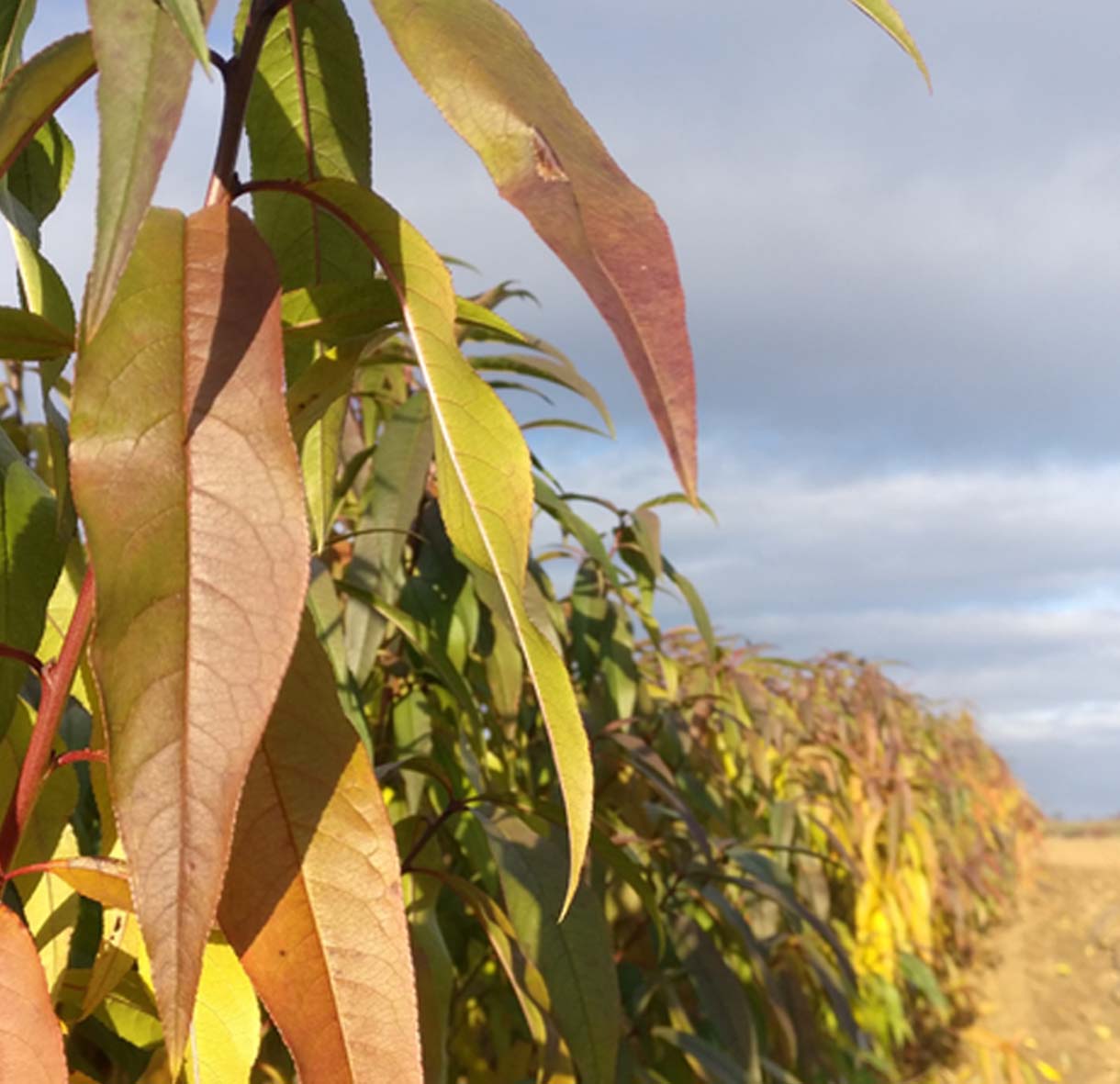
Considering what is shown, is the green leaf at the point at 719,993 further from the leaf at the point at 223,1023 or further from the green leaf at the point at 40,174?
the green leaf at the point at 40,174

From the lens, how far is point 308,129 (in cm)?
66

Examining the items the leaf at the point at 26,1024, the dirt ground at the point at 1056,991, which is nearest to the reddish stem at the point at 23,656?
the leaf at the point at 26,1024

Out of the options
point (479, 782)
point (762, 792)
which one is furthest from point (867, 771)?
point (479, 782)

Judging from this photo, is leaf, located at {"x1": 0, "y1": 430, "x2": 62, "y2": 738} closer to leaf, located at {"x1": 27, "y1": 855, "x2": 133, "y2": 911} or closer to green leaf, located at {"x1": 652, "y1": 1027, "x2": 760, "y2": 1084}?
leaf, located at {"x1": 27, "y1": 855, "x2": 133, "y2": 911}

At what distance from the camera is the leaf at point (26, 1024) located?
1.51ft

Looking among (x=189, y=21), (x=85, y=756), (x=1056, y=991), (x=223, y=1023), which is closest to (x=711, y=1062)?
(x=223, y=1023)

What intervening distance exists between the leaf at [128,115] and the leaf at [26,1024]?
0.72 feet

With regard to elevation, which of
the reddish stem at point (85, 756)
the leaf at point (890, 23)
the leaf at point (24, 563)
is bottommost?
the reddish stem at point (85, 756)

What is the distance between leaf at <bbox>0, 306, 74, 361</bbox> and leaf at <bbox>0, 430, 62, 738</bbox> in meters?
0.07

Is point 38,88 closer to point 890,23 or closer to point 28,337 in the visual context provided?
point 28,337

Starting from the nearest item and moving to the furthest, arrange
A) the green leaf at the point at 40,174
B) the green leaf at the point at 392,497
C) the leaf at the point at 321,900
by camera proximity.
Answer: the leaf at the point at 321,900, the green leaf at the point at 40,174, the green leaf at the point at 392,497

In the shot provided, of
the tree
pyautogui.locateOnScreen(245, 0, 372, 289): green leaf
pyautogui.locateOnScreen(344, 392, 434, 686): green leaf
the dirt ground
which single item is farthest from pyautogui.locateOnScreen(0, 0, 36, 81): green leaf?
the dirt ground

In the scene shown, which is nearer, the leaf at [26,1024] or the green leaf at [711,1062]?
the leaf at [26,1024]

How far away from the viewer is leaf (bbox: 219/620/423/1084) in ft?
1.54
